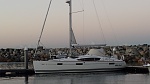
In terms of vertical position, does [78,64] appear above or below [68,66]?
above

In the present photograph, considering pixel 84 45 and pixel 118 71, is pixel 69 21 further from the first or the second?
pixel 118 71

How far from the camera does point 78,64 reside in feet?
169

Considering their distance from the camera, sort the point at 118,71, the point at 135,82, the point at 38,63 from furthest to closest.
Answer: the point at 118,71 → the point at 38,63 → the point at 135,82

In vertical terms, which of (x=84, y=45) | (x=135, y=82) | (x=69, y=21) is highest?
(x=69, y=21)

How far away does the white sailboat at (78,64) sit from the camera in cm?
5078

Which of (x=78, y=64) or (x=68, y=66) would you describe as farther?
(x=78, y=64)

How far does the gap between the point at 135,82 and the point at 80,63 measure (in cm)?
1514

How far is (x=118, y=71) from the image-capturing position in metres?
54.4

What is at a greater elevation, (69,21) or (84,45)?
(69,21)

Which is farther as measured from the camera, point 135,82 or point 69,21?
point 69,21

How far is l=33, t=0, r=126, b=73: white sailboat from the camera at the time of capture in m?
50.8

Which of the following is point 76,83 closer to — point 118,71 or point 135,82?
point 135,82

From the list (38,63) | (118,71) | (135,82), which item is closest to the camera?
(135,82)

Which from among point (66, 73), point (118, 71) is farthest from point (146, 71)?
point (66, 73)
